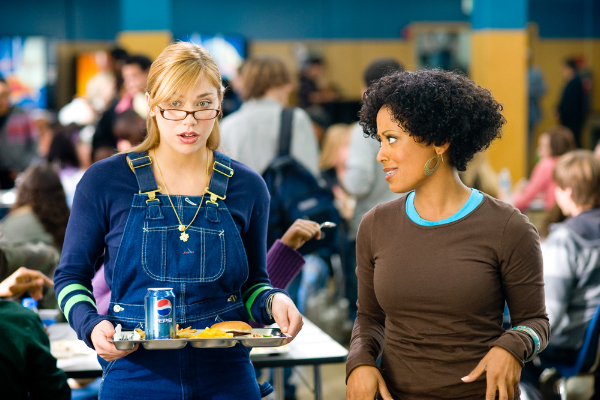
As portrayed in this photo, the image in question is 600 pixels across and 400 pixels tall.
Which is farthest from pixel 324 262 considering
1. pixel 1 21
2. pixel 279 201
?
pixel 1 21

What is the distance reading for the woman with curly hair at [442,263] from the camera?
168 cm

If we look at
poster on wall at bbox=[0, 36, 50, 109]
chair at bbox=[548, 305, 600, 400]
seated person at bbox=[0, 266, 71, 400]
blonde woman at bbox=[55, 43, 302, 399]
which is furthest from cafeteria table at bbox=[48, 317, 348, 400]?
poster on wall at bbox=[0, 36, 50, 109]

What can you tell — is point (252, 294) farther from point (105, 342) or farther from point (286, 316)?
point (105, 342)

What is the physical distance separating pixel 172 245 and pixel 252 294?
286 millimetres

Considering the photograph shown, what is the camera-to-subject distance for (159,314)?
5.32ft

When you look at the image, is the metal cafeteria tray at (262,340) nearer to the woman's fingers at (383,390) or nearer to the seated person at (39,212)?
the woman's fingers at (383,390)

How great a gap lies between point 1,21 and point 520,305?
42.0 feet

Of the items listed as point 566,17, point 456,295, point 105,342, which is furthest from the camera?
point 566,17

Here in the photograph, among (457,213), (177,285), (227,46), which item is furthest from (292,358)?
(227,46)

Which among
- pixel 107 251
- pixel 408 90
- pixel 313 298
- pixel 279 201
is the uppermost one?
pixel 408 90

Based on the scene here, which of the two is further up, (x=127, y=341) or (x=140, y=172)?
(x=140, y=172)

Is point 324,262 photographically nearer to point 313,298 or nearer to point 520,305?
point 313,298

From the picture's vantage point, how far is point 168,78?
5.76 ft

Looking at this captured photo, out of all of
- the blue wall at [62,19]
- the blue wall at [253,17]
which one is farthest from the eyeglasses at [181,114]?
the blue wall at [62,19]
